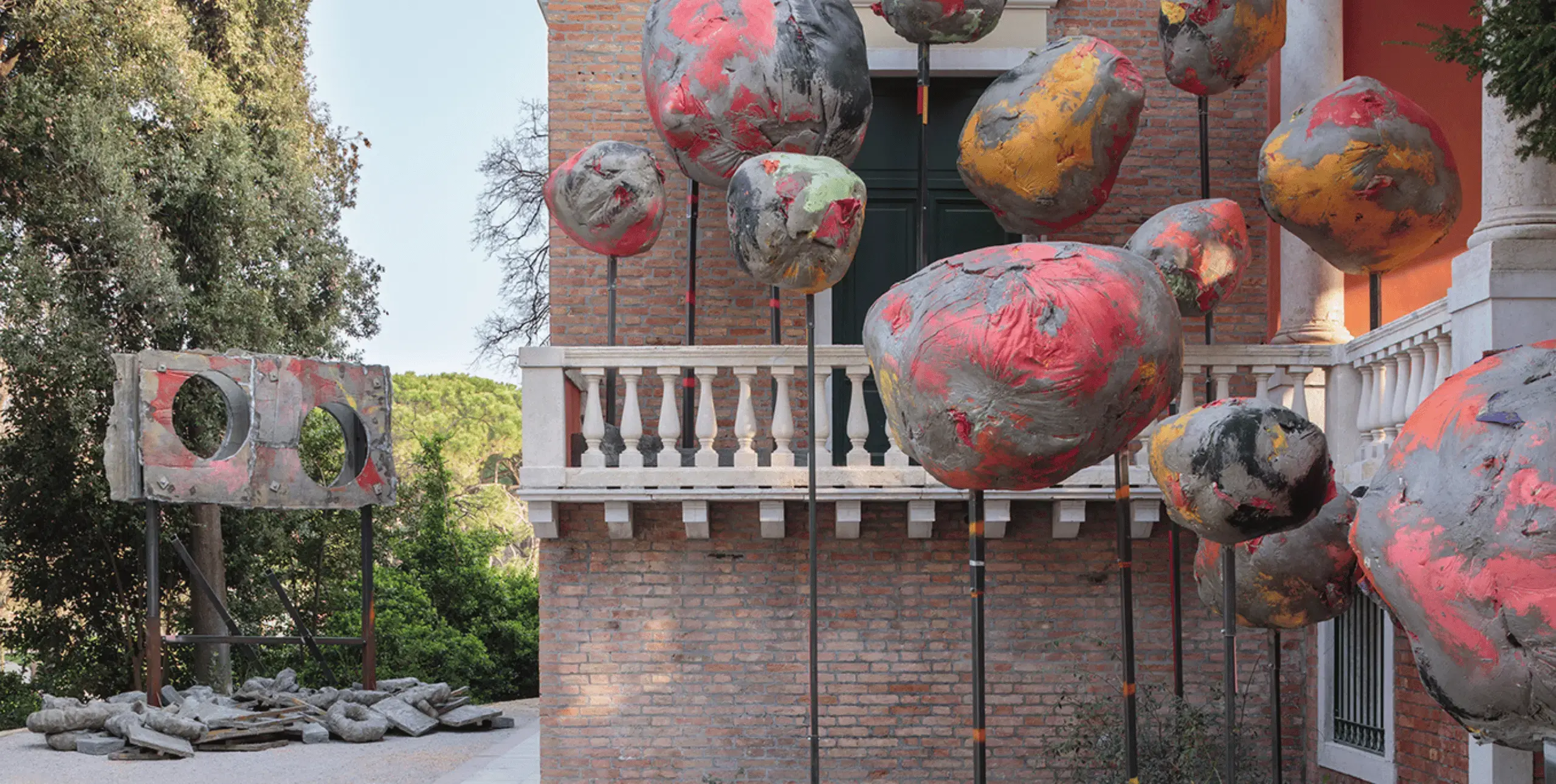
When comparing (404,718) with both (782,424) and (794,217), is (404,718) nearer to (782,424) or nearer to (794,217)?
(782,424)

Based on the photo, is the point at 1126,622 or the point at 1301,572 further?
the point at 1126,622

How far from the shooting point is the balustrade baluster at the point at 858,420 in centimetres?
912

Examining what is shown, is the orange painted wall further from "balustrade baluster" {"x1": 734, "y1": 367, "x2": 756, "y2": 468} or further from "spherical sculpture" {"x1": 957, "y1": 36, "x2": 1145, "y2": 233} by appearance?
"balustrade baluster" {"x1": 734, "y1": 367, "x2": 756, "y2": 468}

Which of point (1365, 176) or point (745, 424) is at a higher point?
point (1365, 176)

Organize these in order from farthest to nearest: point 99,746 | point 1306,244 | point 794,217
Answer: point 99,746 < point 1306,244 < point 794,217

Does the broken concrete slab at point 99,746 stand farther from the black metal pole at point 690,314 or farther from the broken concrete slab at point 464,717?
the black metal pole at point 690,314

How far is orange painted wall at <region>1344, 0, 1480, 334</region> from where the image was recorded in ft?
32.9

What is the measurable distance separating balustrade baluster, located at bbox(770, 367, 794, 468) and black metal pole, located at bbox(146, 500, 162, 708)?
19.9ft

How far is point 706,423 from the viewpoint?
9.17 m

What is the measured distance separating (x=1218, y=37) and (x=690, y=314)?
3954 mm

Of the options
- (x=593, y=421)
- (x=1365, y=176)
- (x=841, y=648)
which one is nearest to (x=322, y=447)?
(x=593, y=421)

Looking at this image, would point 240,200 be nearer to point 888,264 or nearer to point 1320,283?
point 888,264

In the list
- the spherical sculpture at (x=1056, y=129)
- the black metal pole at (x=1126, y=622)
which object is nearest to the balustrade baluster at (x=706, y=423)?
the spherical sculpture at (x=1056, y=129)

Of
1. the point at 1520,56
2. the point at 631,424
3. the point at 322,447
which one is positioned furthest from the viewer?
the point at 322,447
